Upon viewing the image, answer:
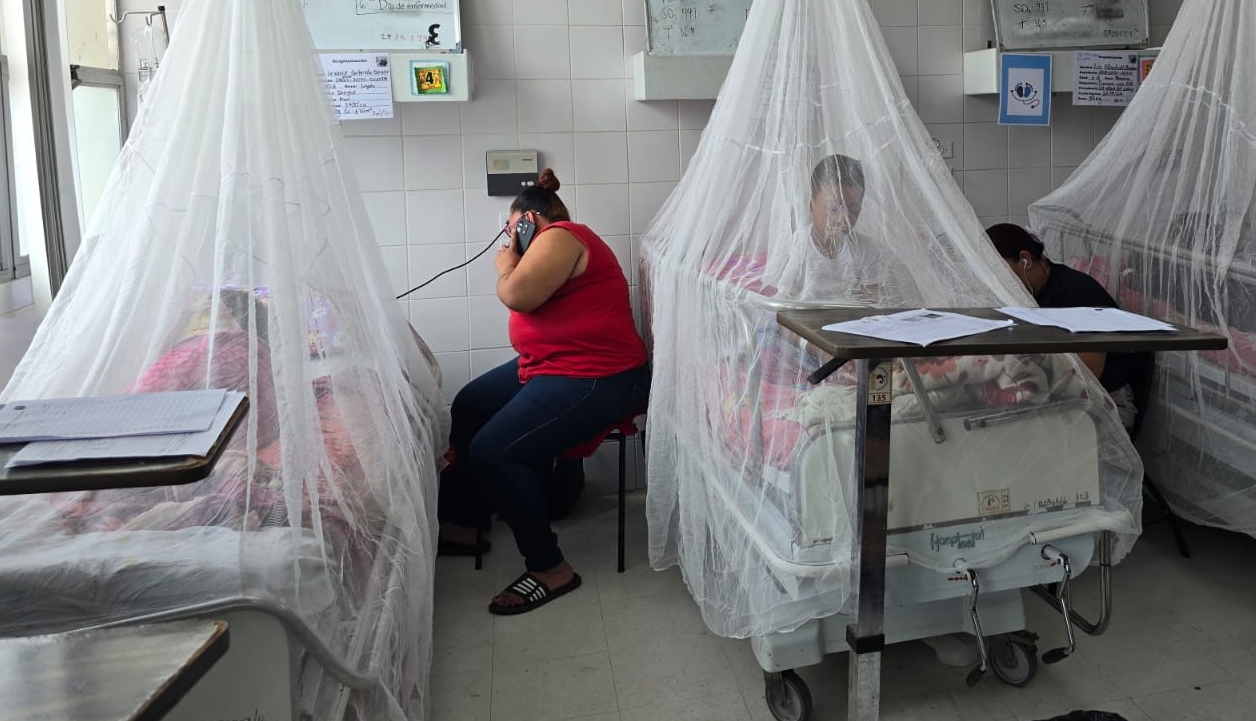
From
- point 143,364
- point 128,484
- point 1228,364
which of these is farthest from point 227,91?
point 1228,364

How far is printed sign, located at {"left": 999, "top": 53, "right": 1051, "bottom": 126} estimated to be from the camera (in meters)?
3.43

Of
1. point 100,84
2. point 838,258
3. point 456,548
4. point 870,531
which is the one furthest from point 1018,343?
point 100,84

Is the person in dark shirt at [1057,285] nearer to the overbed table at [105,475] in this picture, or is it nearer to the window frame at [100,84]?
the overbed table at [105,475]

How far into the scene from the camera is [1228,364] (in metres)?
2.64

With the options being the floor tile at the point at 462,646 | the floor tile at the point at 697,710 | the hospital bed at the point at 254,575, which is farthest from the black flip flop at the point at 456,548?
the hospital bed at the point at 254,575

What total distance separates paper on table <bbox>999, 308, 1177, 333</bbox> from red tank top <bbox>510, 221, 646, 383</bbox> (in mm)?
1256

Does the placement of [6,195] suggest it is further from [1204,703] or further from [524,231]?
[1204,703]

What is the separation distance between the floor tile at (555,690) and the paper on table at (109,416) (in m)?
1.26

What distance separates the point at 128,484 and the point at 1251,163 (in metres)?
2.70

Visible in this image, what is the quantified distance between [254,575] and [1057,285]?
2197 millimetres

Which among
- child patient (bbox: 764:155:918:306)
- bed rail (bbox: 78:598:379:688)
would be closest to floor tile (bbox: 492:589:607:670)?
child patient (bbox: 764:155:918:306)

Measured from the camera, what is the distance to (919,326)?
1741mm

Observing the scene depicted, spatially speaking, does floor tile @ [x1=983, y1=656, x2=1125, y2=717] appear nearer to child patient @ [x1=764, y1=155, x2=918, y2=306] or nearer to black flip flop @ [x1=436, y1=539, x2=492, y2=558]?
child patient @ [x1=764, y1=155, x2=918, y2=306]

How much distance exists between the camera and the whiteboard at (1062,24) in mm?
3510
